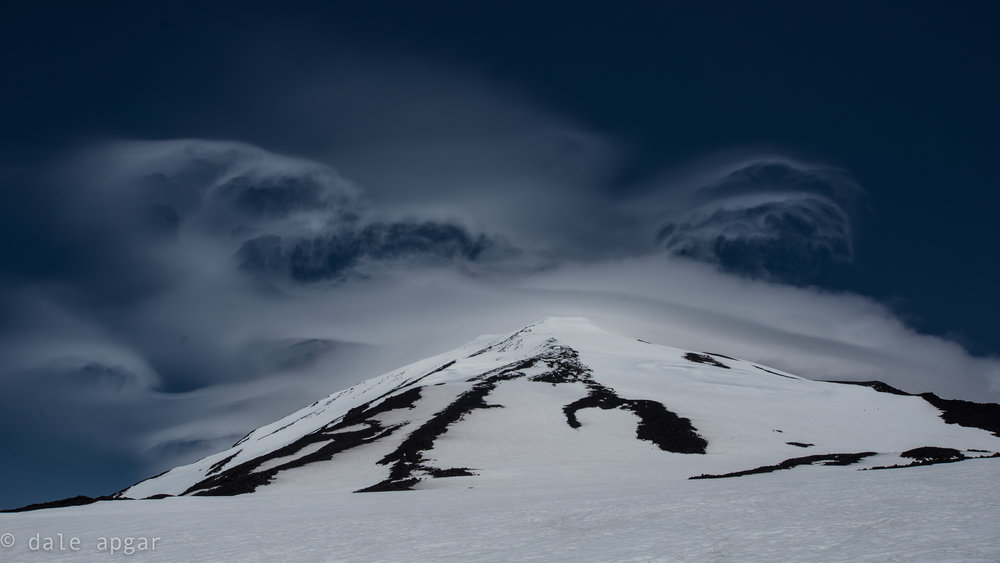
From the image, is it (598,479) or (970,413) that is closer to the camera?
(598,479)

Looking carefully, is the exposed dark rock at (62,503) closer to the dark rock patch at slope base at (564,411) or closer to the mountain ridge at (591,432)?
the mountain ridge at (591,432)

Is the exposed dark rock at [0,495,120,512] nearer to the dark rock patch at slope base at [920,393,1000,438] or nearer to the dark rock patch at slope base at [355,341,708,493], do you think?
the dark rock patch at slope base at [355,341,708,493]

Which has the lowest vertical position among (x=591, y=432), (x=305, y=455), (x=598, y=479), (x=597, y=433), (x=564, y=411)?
(x=598, y=479)

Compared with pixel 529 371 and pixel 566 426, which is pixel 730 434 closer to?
pixel 566 426

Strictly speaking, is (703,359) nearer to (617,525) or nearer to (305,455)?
(305,455)

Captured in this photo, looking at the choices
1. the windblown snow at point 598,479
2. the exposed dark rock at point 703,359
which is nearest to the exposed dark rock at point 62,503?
the windblown snow at point 598,479

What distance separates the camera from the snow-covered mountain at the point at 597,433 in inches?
2077

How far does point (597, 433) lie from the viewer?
69.9 m

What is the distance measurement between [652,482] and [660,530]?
19537mm

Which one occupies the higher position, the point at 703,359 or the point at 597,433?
the point at 703,359

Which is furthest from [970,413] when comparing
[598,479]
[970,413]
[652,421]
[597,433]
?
[598,479]

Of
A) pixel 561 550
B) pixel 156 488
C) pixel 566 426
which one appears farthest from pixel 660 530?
pixel 156 488

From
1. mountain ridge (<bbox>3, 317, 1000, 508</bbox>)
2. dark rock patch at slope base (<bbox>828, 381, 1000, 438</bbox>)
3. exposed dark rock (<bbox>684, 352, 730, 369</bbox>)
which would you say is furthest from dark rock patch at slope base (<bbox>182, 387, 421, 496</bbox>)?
dark rock patch at slope base (<bbox>828, 381, 1000, 438</bbox>)

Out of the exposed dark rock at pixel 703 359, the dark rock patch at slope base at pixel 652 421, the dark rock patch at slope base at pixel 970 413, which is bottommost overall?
the dark rock patch at slope base at pixel 970 413
